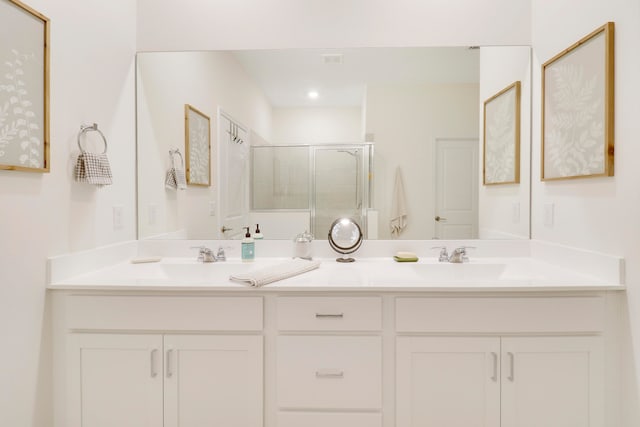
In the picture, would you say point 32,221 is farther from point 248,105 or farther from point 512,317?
point 512,317

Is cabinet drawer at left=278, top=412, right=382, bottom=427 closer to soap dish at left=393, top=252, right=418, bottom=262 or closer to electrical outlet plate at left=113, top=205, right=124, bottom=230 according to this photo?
soap dish at left=393, top=252, right=418, bottom=262

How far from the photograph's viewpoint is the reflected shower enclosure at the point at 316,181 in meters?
2.01

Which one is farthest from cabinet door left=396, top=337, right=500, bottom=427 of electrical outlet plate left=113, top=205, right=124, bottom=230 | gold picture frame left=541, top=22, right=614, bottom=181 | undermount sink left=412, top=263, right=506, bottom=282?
electrical outlet plate left=113, top=205, right=124, bottom=230

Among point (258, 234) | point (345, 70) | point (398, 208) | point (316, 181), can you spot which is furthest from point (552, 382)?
point (345, 70)

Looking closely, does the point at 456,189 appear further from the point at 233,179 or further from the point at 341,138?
the point at 233,179

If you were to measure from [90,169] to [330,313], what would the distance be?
3.85ft

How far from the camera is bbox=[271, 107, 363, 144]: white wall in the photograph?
2004 mm

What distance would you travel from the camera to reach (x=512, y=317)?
1428 mm

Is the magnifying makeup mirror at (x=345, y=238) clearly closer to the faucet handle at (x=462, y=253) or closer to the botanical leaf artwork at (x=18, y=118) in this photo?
the faucet handle at (x=462, y=253)

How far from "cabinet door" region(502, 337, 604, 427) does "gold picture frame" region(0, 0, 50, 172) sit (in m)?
1.90

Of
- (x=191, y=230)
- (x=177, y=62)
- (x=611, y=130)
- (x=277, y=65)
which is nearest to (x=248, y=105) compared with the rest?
(x=277, y=65)

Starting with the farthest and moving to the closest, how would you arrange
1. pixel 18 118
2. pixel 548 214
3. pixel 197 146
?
pixel 197 146 < pixel 548 214 < pixel 18 118

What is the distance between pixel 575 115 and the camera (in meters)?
1.61

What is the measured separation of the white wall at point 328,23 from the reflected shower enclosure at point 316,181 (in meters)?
0.58
